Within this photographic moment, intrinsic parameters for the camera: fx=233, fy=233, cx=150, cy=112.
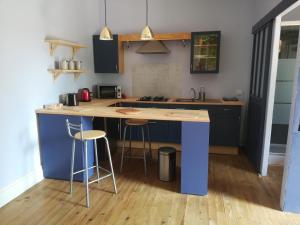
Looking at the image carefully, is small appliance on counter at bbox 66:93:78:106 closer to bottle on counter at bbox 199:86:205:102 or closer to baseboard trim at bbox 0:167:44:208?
baseboard trim at bbox 0:167:44:208

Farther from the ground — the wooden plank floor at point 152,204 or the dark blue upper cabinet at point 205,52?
the dark blue upper cabinet at point 205,52

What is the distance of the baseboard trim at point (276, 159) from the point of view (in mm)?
3621

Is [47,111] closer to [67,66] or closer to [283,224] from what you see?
[67,66]

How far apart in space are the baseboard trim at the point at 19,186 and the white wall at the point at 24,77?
0.15 ft

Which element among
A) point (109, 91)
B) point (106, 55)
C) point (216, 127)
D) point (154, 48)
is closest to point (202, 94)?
point (216, 127)

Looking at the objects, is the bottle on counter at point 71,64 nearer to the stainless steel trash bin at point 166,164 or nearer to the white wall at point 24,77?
the white wall at point 24,77

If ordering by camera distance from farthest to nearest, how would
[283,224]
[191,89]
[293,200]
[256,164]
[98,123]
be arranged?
[191,89] < [98,123] < [256,164] < [293,200] < [283,224]

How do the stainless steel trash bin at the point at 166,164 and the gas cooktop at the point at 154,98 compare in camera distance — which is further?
the gas cooktop at the point at 154,98

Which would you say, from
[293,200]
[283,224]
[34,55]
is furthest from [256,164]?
[34,55]

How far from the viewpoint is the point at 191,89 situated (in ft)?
15.0

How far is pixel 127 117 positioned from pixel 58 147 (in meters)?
1.07

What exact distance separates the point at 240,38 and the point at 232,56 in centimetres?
34

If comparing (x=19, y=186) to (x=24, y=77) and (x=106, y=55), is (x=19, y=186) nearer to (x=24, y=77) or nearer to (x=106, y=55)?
(x=24, y=77)

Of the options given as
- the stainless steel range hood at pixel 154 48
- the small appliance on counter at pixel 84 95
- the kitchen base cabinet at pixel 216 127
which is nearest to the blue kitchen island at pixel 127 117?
the small appliance on counter at pixel 84 95
